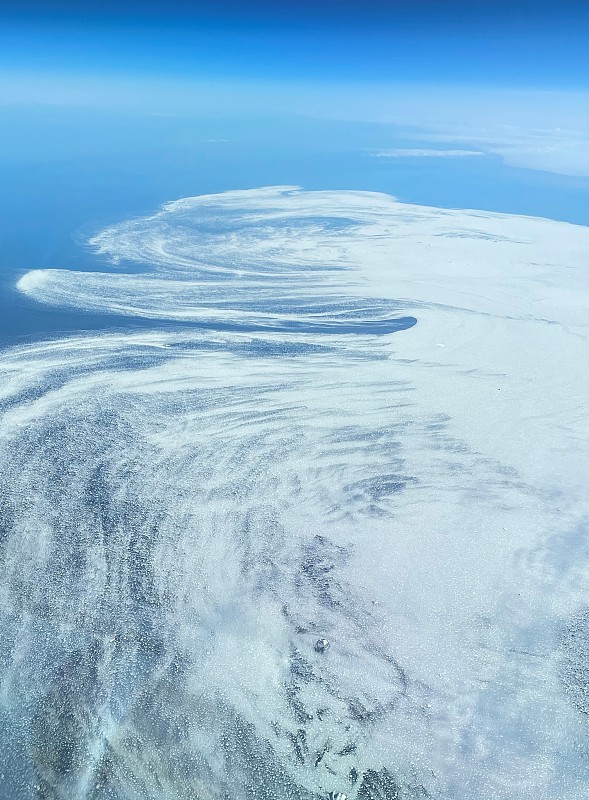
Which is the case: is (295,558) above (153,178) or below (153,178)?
below

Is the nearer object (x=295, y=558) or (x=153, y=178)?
(x=295, y=558)

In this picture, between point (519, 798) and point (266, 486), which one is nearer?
point (519, 798)

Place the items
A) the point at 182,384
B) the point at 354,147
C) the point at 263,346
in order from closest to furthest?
the point at 182,384 < the point at 263,346 < the point at 354,147

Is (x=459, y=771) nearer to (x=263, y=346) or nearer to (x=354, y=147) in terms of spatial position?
(x=263, y=346)

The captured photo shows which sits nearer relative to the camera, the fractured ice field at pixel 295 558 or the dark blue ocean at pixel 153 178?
the fractured ice field at pixel 295 558

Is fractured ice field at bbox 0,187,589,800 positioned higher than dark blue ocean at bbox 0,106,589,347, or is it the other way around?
dark blue ocean at bbox 0,106,589,347

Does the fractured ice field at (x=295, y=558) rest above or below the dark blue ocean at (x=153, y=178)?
below

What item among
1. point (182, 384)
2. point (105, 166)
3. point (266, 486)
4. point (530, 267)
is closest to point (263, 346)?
point (182, 384)

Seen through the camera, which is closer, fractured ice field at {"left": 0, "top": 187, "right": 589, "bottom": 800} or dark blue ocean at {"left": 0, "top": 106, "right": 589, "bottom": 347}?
fractured ice field at {"left": 0, "top": 187, "right": 589, "bottom": 800}
